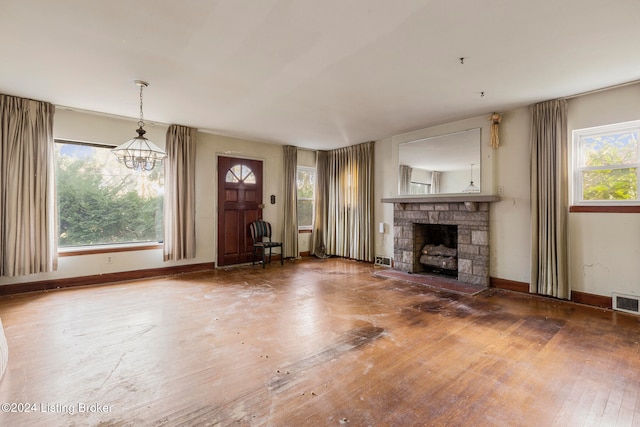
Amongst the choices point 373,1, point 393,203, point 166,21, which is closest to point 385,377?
point 373,1

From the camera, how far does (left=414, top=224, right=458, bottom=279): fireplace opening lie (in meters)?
5.10

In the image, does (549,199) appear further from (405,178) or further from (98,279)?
(98,279)

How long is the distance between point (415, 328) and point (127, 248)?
4674 mm

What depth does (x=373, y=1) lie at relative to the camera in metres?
2.04

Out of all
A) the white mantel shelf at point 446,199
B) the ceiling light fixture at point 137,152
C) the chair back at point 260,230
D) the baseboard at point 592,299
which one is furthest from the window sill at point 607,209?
the ceiling light fixture at point 137,152

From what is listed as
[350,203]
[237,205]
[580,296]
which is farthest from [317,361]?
[350,203]

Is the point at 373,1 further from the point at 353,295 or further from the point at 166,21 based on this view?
the point at 353,295

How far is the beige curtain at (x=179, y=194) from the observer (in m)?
5.18

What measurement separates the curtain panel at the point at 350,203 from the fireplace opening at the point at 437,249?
112cm

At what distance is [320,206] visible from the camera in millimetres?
7352

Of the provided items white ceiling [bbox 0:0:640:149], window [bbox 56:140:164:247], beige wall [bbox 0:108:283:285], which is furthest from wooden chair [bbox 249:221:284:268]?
white ceiling [bbox 0:0:640:149]

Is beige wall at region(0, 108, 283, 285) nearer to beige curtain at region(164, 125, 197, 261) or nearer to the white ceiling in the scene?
beige curtain at region(164, 125, 197, 261)

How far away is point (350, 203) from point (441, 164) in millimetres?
2303

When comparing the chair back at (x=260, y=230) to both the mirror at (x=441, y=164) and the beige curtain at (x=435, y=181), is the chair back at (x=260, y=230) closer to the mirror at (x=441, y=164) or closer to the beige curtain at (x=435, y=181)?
the mirror at (x=441, y=164)
